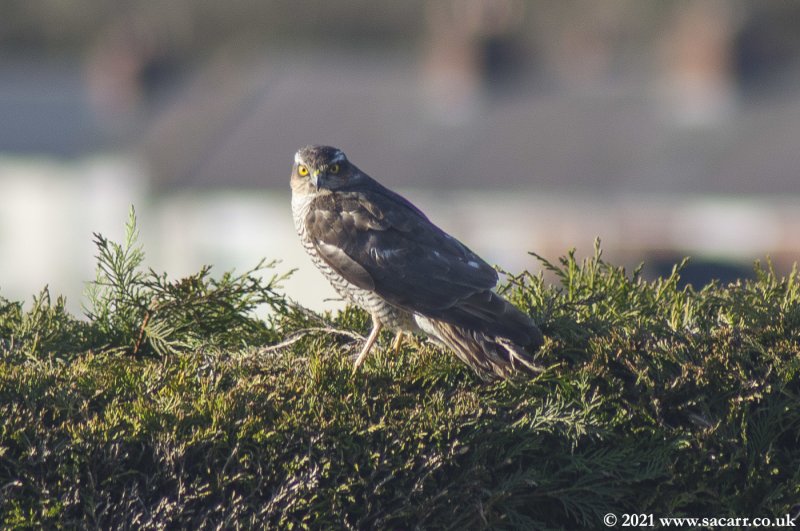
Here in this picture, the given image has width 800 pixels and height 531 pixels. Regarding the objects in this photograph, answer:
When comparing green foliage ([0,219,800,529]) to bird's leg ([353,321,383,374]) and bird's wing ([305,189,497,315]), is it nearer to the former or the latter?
bird's leg ([353,321,383,374])

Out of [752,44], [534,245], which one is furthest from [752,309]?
[752,44]

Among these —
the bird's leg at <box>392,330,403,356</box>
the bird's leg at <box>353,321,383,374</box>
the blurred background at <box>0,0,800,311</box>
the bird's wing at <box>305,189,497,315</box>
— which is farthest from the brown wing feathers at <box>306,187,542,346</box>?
the blurred background at <box>0,0,800,311</box>

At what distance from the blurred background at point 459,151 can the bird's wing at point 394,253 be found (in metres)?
18.2

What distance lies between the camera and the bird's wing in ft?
16.4

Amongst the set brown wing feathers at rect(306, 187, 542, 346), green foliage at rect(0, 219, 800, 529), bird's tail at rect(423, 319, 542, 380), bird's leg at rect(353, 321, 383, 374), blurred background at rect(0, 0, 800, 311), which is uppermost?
blurred background at rect(0, 0, 800, 311)

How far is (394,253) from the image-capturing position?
525 cm

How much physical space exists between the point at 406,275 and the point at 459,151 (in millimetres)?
24002

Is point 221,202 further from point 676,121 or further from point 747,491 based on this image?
point 747,491

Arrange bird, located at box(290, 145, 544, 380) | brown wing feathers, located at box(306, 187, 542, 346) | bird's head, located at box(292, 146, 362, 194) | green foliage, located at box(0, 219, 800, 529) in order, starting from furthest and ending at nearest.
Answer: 1. bird's head, located at box(292, 146, 362, 194)
2. brown wing feathers, located at box(306, 187, 542, 346)
3. bird, located at box(290, 145, 544, 380)
4. green foliage, located at box(0, 219, 800, 529)

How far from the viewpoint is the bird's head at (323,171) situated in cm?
598

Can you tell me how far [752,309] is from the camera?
4.57 meters

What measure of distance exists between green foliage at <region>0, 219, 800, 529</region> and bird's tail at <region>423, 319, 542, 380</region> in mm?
58

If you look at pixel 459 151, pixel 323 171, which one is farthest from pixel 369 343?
pixel 459 151

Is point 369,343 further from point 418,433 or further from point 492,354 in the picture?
point 418,433
